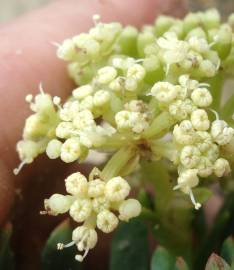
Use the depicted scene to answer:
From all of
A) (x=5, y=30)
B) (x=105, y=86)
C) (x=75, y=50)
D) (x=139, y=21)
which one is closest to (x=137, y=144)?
(x=105, y=86)

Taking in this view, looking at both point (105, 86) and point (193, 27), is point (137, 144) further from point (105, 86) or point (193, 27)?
point (193, 27)

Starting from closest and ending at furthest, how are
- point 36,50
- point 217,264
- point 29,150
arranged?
point 217,264 < point 29,150 < point 36,50

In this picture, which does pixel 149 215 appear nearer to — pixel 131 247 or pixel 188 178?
pixel 131 247

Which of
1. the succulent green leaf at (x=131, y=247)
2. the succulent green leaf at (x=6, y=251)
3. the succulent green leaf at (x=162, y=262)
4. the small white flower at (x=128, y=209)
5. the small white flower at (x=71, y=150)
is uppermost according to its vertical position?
the small white flower at (x=71, y=150)

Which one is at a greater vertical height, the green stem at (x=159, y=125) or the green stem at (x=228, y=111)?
the green stem at (x=159, y=125)

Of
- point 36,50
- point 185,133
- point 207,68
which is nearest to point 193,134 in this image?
point 185,133

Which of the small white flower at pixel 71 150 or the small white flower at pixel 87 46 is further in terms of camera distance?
the small white flower at pixel 87 46

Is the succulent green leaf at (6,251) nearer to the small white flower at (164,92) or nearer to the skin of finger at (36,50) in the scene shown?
the skin of finger at (36,50)

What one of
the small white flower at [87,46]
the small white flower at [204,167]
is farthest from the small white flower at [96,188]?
the small white flower at [87,46]
